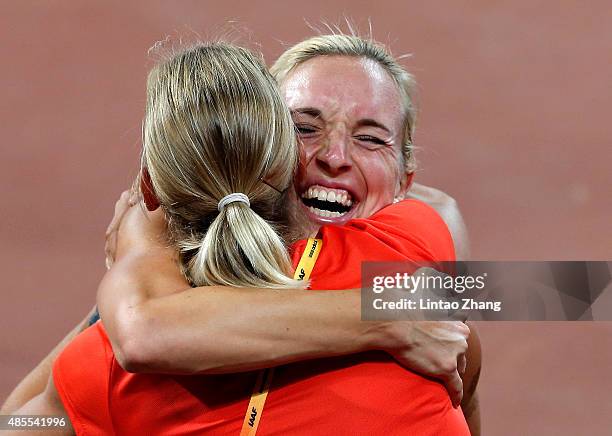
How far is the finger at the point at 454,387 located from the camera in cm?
189

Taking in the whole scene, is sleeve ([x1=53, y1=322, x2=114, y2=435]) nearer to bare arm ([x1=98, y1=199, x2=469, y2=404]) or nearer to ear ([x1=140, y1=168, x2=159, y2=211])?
bare arm ([x1=98, y1=199, x2=469, y2=404])

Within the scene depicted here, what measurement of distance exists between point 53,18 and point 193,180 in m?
4.49

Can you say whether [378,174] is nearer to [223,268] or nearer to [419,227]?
[419,227]

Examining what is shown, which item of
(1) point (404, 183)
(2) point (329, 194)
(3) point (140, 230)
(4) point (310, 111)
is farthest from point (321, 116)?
(3) point (140, 230)

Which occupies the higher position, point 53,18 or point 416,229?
point 53,18

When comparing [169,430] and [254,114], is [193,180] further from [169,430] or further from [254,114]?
[169,430]

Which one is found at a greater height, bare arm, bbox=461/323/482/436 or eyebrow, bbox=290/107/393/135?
eyebrow, bbox=290/107/393/135

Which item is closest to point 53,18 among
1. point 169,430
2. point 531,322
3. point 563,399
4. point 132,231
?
point 531,322

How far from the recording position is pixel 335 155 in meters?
2.25

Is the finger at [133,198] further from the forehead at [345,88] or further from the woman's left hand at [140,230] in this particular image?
the forehead at [345,88]

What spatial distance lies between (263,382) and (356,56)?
36.6 inches

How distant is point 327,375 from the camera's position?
179 cm

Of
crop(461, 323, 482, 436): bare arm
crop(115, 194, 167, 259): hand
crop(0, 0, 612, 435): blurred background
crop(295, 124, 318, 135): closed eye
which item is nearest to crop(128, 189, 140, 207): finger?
crop(115, 194, 167, 259): hand

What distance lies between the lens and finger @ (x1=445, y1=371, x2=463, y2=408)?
1888mm
